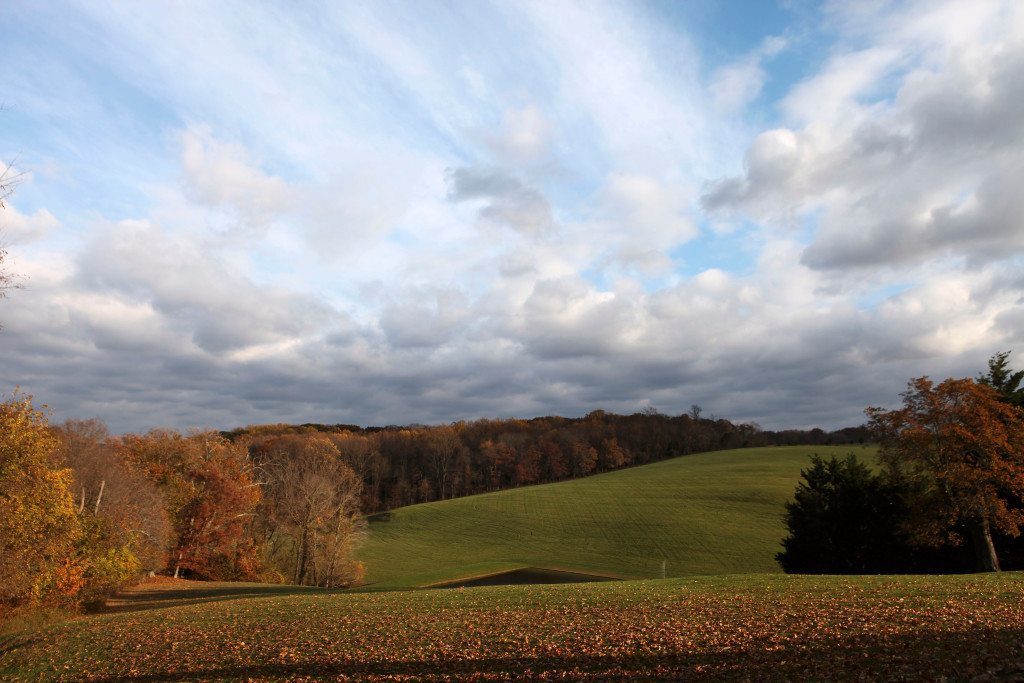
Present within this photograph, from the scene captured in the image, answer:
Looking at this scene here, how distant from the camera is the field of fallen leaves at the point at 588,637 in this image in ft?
41.2

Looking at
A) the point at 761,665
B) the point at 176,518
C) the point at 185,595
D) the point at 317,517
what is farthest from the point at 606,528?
the point at 761,665

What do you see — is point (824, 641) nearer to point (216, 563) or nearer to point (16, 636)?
point (16, 636)

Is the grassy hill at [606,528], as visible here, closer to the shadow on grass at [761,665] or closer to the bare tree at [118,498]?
the bare tree at [118,498]

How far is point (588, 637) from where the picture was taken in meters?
15.7

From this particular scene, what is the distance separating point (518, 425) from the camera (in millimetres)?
171500

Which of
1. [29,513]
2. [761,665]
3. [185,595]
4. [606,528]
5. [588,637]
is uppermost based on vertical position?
[29,513]

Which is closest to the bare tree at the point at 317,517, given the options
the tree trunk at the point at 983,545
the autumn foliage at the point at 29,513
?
the autumn foliage at the point at 29,513

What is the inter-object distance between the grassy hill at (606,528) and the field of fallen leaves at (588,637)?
26654 mm

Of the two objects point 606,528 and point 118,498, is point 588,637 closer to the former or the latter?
point 118,498

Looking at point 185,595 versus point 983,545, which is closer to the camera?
point 983,545

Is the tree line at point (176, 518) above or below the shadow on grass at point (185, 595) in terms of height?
above

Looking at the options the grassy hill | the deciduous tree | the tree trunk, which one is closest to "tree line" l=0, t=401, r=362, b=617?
the grassy hill

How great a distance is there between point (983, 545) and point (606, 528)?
1724 inches

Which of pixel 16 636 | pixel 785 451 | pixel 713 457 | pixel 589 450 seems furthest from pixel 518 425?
pixel 16 636
